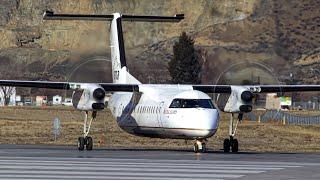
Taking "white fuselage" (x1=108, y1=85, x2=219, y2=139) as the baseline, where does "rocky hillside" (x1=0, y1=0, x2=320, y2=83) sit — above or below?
above

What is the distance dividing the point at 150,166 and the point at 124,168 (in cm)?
110

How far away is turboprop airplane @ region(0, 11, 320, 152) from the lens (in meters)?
40.2

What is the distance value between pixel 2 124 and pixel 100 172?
143ft

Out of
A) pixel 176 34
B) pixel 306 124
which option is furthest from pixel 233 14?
pixel 306 124

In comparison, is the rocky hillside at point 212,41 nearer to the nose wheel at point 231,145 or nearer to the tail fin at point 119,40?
the tail fin at point 119,40

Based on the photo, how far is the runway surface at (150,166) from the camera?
27.4 metres

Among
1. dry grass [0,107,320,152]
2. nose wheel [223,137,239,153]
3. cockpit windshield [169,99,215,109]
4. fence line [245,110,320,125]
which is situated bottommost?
nose wheel [223,137,239,153]

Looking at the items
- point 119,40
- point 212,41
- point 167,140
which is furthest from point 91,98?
point 212,41

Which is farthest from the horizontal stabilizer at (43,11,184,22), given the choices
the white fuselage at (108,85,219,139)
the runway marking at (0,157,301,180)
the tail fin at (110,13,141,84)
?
the runway marking at (0,157,301,180)

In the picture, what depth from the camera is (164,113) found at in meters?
42.1

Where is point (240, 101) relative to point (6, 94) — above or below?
below

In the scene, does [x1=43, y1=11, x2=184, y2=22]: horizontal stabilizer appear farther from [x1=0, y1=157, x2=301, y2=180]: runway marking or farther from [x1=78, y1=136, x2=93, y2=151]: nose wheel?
[x1=0, y1=157, x2=301, y2=180]: runway marking

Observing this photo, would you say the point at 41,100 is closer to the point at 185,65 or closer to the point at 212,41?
the point at 212,41

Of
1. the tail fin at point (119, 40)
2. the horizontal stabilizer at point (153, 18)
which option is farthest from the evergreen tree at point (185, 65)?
the horizontal stabilizer at point (153, 18)
